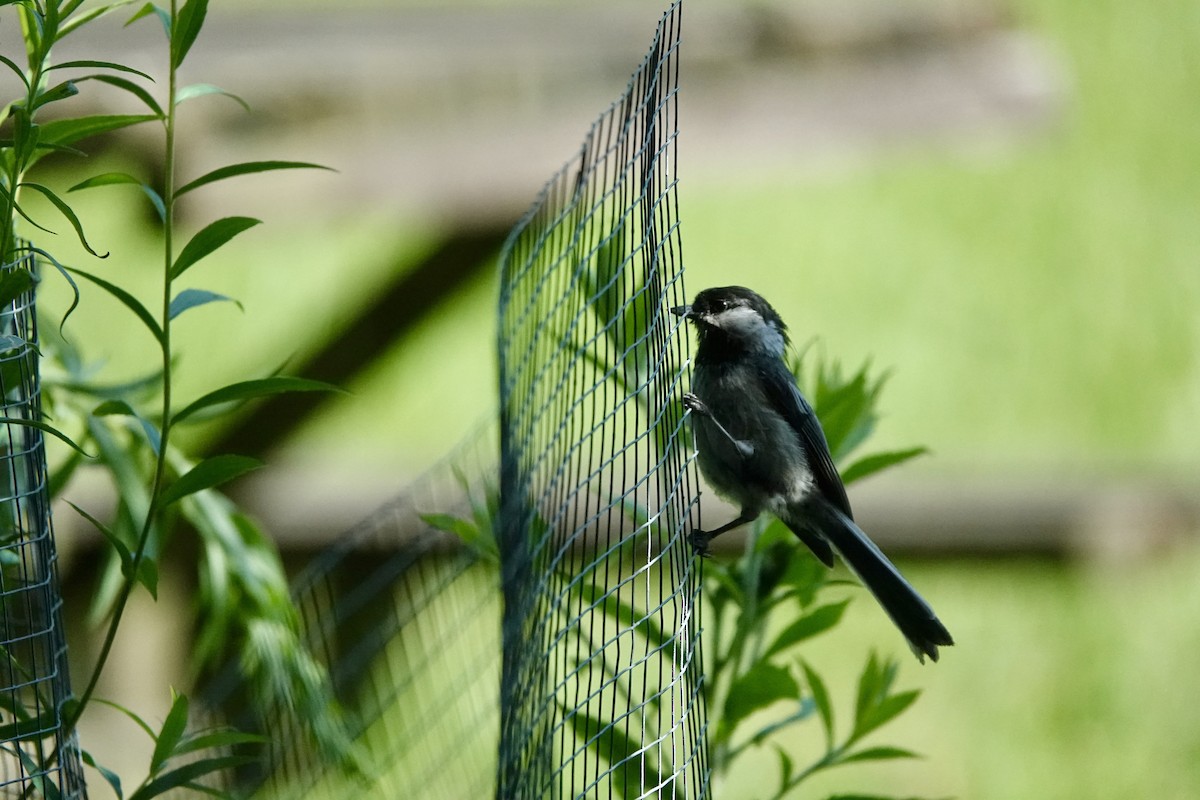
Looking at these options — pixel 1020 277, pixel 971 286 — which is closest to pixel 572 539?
pixel 971 286

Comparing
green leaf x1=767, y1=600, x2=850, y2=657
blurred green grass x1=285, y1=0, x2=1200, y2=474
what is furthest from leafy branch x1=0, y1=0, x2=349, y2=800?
blurred green grass x1=285, y1=0, x2=1200, y2=474

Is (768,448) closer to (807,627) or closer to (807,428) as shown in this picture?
(807,428)

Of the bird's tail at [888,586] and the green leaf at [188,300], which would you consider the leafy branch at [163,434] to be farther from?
the bird's tail at [888,586]

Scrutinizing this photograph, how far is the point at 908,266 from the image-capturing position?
5.75 meters

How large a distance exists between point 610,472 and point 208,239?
567 millimetres

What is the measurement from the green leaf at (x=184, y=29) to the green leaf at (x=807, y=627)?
945 millimetres

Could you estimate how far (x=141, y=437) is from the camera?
2.06 meters

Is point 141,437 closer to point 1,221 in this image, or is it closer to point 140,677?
point 1,221

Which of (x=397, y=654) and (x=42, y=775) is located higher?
(x=397, y=654)

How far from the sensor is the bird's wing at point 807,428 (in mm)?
1910

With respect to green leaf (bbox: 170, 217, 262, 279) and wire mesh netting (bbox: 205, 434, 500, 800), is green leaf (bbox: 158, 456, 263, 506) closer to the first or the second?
green leaf (bbox: 170, 217, 262, 279)

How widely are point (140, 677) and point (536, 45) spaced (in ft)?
6.29

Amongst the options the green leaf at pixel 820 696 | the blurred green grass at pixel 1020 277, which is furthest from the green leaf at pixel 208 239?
the blurred green grass at pixel 1020 277

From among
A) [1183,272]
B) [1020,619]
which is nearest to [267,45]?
[1020,619]
